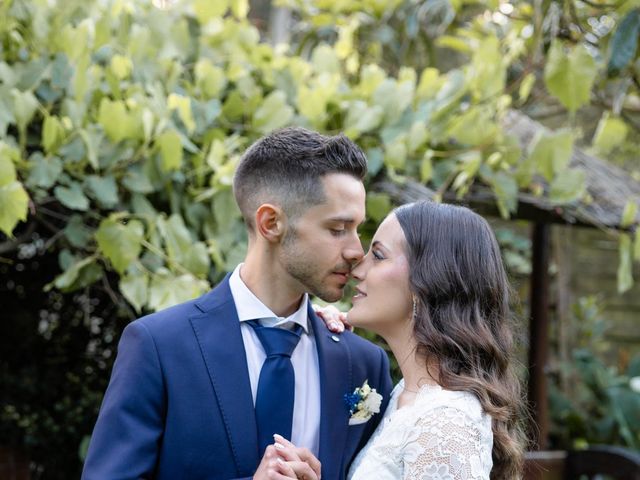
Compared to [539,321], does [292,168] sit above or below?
above

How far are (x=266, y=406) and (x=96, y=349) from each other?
10.2ft

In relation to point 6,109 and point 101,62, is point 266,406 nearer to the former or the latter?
point 6,109

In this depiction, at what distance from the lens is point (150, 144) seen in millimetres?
3576

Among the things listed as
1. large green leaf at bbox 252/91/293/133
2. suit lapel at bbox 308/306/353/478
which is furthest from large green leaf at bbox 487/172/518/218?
suit lapel at bbox 308/306/353/478

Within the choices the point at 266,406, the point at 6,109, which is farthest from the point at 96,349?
the point at 266,406

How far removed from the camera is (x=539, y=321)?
567 cm

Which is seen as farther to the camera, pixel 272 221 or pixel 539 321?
pixel 539 321

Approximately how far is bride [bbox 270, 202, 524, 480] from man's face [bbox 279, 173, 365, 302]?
0.17 feet

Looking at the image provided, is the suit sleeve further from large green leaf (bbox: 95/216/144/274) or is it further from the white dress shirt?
large green leaf (bbox: 95/216/144/274)

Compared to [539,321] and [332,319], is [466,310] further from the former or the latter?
[539,321]

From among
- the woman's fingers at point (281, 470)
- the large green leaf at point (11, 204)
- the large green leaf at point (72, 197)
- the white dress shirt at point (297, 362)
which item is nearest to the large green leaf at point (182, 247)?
the large green leaf at point (72, 197)

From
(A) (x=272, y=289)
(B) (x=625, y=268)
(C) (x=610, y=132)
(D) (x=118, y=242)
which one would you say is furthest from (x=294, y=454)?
(C) (x=610, y=132)

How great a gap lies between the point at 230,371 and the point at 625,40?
180 centimetres

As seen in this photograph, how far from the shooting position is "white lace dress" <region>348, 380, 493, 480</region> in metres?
1.95
